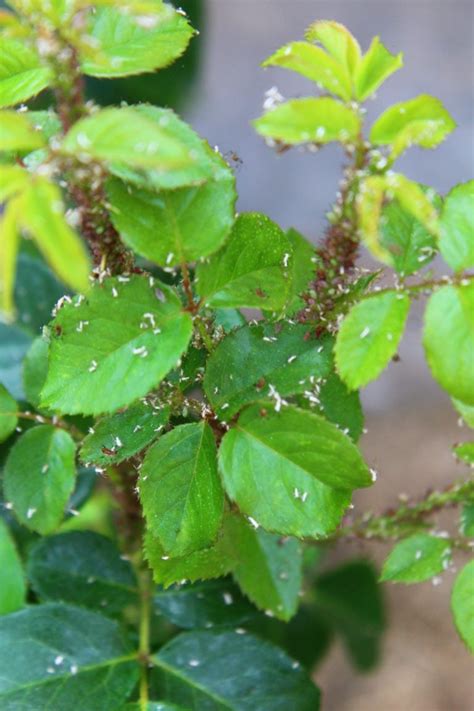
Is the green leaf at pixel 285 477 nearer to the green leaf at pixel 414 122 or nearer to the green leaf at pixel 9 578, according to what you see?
the green leaf at pixel 414 122

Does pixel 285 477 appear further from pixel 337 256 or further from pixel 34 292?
pixel 34 292

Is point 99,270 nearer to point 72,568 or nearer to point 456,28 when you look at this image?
point 72,568

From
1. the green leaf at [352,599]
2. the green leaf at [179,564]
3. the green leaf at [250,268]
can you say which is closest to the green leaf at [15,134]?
the green leaf at [250,268]

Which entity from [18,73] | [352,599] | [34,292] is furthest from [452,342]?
[352,599]

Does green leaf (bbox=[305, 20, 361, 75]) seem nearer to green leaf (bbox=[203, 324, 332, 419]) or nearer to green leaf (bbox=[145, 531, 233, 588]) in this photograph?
green leaf (bbox=[203, 324, 332, 419])

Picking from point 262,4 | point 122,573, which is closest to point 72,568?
point 122,573
